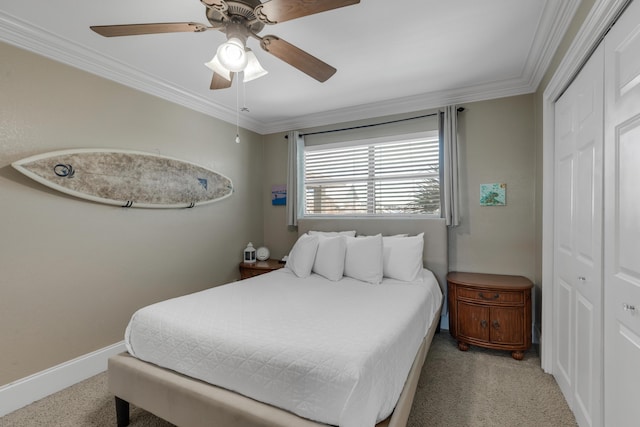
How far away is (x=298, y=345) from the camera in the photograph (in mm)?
1413

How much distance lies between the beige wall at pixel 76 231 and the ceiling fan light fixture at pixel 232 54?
1.64 metres

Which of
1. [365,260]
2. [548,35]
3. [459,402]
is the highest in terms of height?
[548,35]

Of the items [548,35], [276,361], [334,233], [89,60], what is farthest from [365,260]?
[89,60]

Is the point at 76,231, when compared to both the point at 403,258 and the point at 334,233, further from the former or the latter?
the point at 403,258

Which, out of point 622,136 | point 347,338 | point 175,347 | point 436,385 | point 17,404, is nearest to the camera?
point 622,136

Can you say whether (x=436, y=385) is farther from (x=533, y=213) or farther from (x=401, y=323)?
(x=533, y=213)

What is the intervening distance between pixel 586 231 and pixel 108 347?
12.0 feet

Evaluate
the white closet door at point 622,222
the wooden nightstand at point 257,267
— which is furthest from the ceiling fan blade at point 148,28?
the wooden nightstand at point 257,267

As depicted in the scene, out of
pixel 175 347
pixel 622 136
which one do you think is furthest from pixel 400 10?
pixel 175 347

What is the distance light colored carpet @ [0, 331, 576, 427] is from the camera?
6.17 feet

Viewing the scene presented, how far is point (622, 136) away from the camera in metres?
1.31

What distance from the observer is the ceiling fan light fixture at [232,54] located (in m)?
1.54

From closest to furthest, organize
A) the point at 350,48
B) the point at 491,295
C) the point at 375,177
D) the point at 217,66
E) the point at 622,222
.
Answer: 1. the point at 622,222
2. the point at 217,66
3. the point at 350,48
4. the point at 491,295
5. the point at 375,177

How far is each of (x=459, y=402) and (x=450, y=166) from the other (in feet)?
6.96
